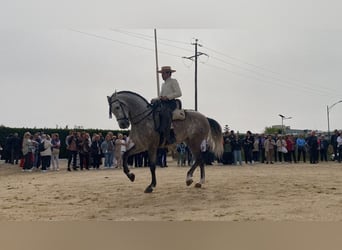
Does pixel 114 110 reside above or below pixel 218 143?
above

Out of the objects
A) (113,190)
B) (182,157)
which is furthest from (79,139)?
(113,190)

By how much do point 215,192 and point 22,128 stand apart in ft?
59.8

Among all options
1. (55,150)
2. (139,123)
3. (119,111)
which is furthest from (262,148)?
(119,111)

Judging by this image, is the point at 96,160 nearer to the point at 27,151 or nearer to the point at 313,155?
the point at 27,151

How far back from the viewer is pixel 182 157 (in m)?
18.5

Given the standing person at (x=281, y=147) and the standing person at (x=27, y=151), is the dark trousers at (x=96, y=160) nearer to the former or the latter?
the standing person at (x=27, y=151)

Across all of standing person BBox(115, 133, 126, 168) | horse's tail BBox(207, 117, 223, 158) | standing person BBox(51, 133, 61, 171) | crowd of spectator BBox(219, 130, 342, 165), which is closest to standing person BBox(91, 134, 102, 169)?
standing person BBox(115, 133, 126, 168)

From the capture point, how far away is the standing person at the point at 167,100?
7.86 m

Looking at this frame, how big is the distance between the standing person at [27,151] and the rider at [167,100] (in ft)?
30.5

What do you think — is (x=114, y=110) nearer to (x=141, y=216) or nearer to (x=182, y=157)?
(x=141, y=216)

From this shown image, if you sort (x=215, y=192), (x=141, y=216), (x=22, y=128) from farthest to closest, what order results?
(x=22, y=128) → (x=215, y=192) → (x=141, y=216)

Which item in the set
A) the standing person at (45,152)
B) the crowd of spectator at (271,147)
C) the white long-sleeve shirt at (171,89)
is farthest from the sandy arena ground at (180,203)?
the crowd of spectator at (271,147)

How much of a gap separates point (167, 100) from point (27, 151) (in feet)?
32.3

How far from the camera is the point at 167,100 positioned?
8.03 meters
